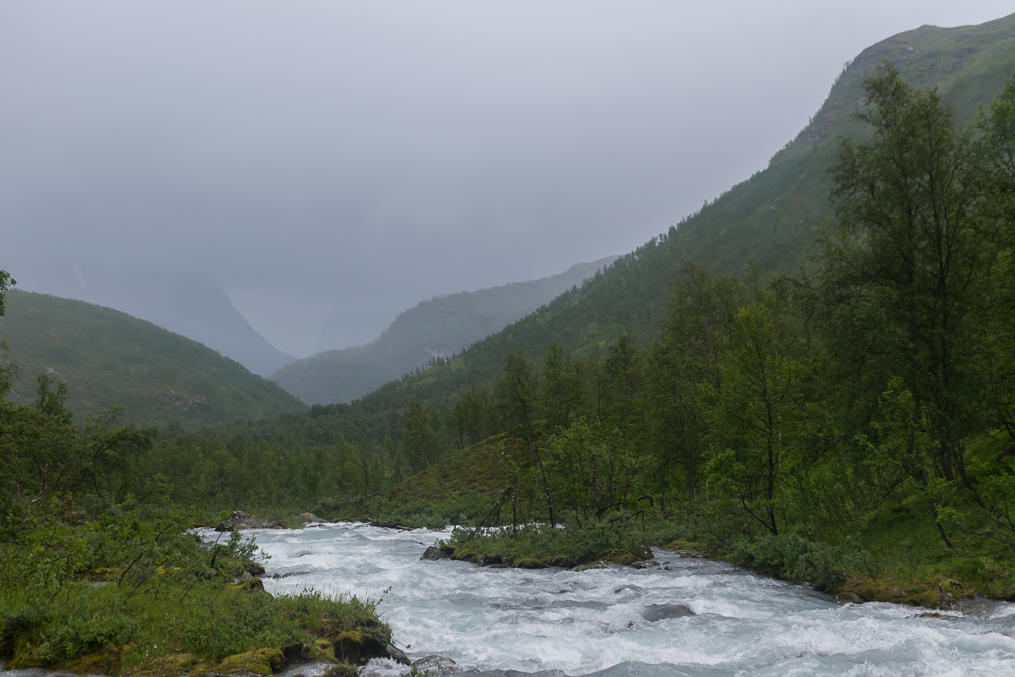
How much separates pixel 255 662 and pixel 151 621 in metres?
3.19

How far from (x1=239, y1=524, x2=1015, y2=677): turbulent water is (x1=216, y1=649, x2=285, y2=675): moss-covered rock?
1990 millimetres

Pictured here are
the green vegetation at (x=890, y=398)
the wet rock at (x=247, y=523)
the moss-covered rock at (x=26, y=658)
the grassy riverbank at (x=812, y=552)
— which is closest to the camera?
the moss-covered rock at (x=26, y=658)

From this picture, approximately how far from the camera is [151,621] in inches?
433

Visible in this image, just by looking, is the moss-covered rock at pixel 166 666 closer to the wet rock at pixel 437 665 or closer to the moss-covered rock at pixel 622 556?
the wet rock at pixel 437 665

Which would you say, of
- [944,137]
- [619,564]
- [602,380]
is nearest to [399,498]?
[602,380]

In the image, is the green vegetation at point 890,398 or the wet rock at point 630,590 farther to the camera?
→ the wet rock at point 630,590

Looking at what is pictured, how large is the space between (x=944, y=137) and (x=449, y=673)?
83.2 ft

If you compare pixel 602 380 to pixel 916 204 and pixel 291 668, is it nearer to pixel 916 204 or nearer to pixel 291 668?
pixel 916 204

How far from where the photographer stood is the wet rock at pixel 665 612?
15484 millimetres

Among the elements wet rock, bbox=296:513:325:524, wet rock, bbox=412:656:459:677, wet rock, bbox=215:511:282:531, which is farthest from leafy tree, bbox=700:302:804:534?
wet rock, bbox=296:513:325:524

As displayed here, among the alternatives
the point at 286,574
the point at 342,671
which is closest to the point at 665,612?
the point at 342,671

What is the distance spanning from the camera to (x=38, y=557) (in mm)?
12586

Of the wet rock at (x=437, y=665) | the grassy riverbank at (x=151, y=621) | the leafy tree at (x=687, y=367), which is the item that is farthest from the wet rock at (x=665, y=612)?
the leafy tree at (x=687, y=367)

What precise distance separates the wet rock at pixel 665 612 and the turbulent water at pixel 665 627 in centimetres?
13
